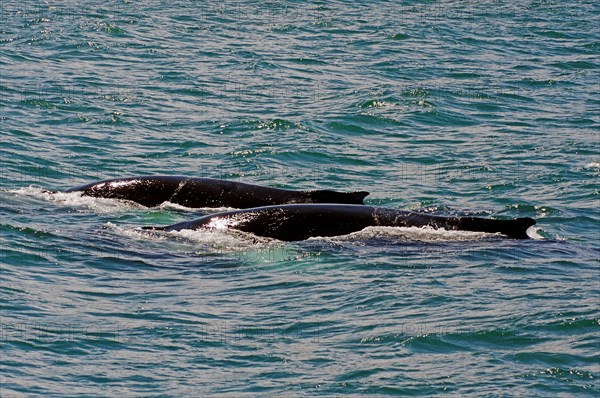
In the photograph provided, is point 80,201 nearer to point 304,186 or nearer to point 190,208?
point 190,208

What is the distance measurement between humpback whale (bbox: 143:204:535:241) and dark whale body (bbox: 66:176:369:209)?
1461 mm

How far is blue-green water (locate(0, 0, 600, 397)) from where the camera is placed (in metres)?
13.6

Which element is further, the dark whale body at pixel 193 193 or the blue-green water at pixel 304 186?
the dark whale body at pixel 193 193

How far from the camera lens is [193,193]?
68.7 ft

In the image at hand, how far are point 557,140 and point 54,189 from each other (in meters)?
10.8

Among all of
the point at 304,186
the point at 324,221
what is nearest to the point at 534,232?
the point at 324,221

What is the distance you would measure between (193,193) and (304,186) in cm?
320

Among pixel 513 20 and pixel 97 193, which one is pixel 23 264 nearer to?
pixel 97 193

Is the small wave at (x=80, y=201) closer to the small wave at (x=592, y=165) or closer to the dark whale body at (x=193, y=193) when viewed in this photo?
the dark whale body at (x=193, y=193)

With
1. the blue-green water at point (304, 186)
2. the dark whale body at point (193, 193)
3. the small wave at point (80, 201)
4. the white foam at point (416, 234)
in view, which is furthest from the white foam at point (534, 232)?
the small wave at point (80, 201)

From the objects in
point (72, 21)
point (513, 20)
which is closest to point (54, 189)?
point (72, 21)

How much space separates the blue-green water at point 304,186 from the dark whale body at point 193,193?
1.30 ft

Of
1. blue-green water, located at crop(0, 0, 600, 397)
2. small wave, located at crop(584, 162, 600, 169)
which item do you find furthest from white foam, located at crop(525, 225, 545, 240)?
small wave, located at crop(584, 162, 600, 169)

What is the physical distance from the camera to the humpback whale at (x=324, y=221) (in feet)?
60.3
